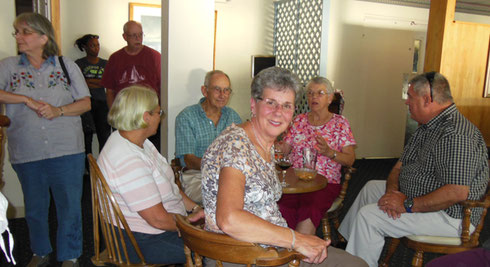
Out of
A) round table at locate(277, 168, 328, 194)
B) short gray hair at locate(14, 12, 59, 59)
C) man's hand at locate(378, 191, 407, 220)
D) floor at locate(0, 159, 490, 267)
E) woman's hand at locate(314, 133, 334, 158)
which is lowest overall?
floor at locate(0, 159, 490, 267)

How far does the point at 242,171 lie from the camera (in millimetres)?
1294

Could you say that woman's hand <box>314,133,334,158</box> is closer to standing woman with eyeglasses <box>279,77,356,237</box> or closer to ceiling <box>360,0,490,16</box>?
standing woman with eyeglasses <box>279,77,356,237</box>

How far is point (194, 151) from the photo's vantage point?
279 centimetres

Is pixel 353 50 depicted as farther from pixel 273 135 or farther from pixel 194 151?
pixel 273 135

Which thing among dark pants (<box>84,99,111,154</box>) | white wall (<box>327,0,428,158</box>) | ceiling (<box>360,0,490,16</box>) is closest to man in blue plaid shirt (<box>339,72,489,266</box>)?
dark pants (<box>84,99,111,154</box>)

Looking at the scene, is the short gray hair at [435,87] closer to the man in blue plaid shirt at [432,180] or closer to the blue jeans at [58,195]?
the man in blue plaid shirt at [432,180]

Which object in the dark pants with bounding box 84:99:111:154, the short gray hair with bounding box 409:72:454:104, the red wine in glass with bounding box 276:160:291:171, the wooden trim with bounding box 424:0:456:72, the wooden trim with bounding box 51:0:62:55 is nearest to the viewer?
the short gray hair with bounding box 409:72:454:104

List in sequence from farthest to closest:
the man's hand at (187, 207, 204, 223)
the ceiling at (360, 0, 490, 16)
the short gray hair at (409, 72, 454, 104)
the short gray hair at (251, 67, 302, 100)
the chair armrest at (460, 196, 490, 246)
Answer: the ceiling at (360, 0, 490, 16) < the short gray hair at (409, 72, 454, 104) < the chair armrest at (460, 196, 490, 246) < the man's hand at (187, 207, 204, 223) < the short gray hair at (251, 67, 302, 100)

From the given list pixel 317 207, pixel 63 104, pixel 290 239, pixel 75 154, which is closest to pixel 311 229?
pixel 317 207

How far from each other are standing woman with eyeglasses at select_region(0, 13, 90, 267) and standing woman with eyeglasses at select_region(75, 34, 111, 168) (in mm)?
2387

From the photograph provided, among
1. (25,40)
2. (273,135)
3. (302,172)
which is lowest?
(302,172)

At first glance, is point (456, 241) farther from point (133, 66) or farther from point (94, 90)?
point (94, 90)

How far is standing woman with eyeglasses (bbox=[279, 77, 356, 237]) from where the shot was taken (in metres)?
2.60

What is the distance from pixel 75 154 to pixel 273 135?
1.41m
